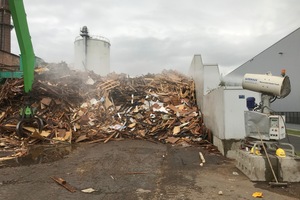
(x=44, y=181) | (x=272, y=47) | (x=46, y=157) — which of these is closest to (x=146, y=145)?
(x=46, y=157)

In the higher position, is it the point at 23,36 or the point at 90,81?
the point at 23,36

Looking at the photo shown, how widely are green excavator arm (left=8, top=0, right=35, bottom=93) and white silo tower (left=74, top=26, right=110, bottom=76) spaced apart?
15681 mm

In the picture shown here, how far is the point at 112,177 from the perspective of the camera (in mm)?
6195

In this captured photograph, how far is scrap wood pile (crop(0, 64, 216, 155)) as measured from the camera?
11.2 meters

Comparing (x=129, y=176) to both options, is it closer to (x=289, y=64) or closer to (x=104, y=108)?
(x=104, y=108)

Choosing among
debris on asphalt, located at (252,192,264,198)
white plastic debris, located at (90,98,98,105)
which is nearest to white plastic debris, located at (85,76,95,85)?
white plastic debris, located at (90,98,98,105)

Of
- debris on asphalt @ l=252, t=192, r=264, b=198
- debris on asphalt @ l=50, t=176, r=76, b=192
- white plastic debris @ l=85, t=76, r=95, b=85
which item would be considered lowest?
debris on asphalt @ l=252, t=192, r=264, b=198

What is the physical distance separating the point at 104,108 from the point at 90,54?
48.6 ft

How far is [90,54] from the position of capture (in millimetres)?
26906

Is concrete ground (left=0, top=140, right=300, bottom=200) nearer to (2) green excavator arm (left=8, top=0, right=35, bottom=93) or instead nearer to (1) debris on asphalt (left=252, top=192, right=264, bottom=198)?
(1) debris on asphalt (left=252, top=192, right=264, bottom=198)

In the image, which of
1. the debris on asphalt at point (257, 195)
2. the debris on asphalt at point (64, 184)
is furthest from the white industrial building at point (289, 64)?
the debris on asphalt at point (64, 184)

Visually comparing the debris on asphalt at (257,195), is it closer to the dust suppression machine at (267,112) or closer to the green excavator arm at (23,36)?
the dust suppression machine at (267,112)

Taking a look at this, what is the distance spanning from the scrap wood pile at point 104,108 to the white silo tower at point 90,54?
10.6 metres

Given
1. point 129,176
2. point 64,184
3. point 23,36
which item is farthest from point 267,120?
point 23,36
